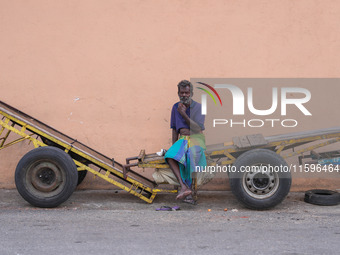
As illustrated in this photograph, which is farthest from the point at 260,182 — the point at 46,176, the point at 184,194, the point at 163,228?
the point at 46,176

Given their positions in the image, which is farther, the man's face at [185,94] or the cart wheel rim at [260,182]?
the man's face at [185,94]

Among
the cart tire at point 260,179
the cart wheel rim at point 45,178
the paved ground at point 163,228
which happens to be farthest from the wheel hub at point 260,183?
the cart wheel rim at point 45,178

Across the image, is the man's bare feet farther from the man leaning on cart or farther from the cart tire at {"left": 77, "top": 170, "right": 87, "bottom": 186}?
the cart tire at {"left": 77, "top": 170, "right": 87, "bottom": 186}

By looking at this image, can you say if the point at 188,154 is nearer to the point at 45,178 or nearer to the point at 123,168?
the point at 123,168

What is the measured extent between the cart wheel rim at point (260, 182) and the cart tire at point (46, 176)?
7.49ft

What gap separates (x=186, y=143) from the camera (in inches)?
256

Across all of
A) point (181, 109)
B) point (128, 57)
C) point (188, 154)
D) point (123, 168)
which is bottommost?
point (123, 168)

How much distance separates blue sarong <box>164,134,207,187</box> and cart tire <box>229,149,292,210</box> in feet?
1.68

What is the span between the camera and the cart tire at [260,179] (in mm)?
6117

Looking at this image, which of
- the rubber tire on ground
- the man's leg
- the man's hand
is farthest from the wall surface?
the man's leg

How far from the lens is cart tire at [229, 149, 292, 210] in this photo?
612 cm

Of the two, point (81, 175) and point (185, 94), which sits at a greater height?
point (185, 94)

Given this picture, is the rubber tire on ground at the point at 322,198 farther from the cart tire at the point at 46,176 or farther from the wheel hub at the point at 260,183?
the cart tire at the point at 46,176

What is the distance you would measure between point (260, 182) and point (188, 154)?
1.04 metres
